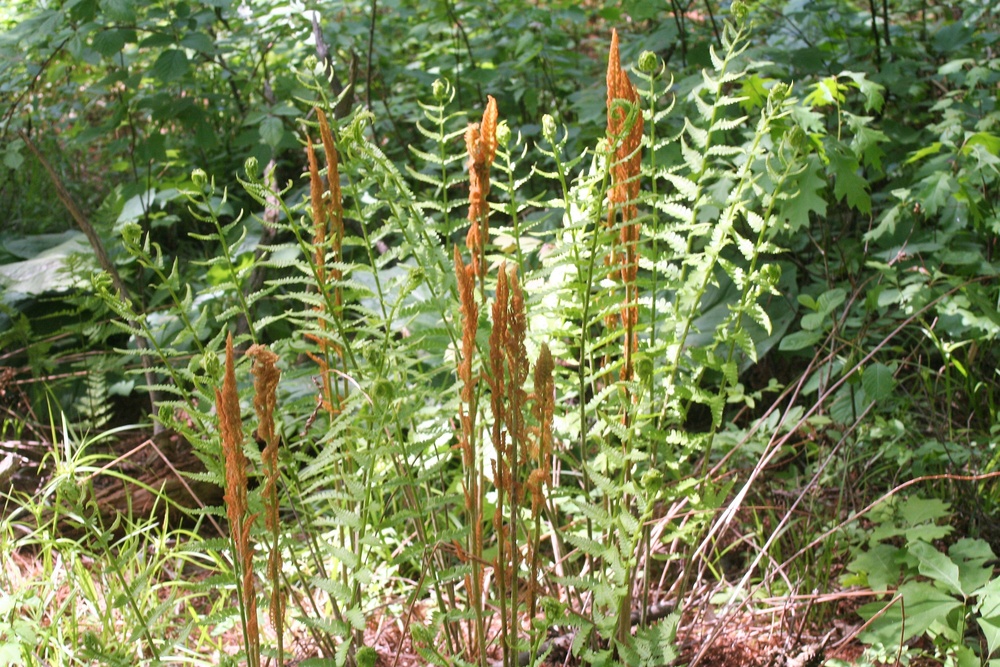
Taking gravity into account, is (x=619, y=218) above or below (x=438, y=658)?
above

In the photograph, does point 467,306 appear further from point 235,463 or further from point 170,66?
point 170,66

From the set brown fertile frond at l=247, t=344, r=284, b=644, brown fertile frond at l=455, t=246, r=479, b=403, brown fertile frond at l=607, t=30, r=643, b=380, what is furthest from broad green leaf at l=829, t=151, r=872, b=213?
brown fertile frond at l=247, t=344, r=284, b=644

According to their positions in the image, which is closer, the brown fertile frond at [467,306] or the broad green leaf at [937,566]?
the brown fertile frond at [467,306]

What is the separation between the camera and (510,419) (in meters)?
1.08

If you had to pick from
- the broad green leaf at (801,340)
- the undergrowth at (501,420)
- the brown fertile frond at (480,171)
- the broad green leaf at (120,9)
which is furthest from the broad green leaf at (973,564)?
the broad green leaf at (120,9)

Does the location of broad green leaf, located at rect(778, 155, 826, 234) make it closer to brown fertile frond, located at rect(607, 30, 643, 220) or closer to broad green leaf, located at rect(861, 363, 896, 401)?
broad green leaf, located at rect(861, 363, 896, 401)

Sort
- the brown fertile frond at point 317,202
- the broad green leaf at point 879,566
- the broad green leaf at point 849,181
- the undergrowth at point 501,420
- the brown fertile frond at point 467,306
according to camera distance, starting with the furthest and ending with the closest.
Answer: the broad green leaf at point 849,181 < the broad green leaf at point 879,566 < the brown fertile frond at point 317,202 < the undergrowth at point 501,420 < the brown fertile frond at point 467,306

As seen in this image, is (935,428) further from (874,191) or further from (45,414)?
(45,414)

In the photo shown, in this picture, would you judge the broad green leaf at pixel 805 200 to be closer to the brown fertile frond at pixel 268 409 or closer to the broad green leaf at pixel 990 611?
the broad green leaf at pixel 990 611

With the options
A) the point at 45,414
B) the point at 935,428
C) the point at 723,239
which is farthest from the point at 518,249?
the point at 45,414

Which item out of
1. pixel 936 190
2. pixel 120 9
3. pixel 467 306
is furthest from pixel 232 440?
pixel 120 9

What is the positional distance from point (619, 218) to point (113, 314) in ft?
7.17

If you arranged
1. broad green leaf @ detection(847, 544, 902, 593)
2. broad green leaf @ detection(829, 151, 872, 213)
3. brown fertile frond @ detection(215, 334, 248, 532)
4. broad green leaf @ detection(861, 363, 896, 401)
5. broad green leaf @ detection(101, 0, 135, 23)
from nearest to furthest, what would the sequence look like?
1. brown fertile frond @ detection(215, 334, 248, 532)
2. broad green leaf @ detection(847, 544, 902, 593)
3. broad green leaf @ detection(861, 363, 896, 401)
4. broad green leaf @ detection(829, 151, 872, 213)
5. broad green leaf @ detection(101, 0, 135, 23)

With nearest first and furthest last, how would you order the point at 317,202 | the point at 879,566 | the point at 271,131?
the point at 317,202
the point at 879,566
the point at 271,131
